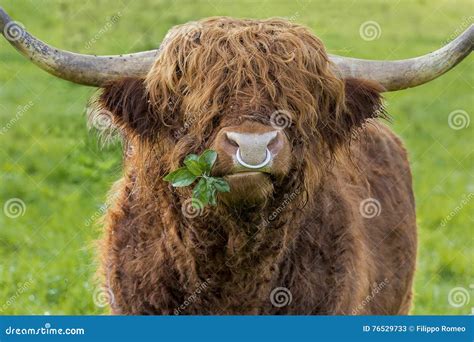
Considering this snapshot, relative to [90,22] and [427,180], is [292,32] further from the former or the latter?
[427,180]

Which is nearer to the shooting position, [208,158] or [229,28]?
[208,158]

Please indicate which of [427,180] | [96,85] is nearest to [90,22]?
[427,180]

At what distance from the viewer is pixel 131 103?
21.4 feet

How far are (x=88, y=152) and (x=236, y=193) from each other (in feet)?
20.9

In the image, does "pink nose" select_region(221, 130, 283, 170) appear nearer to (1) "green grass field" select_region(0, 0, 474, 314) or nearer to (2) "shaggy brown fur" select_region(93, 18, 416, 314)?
(2) "shaggy brown fur" select_region(93, 18, 416, 314)

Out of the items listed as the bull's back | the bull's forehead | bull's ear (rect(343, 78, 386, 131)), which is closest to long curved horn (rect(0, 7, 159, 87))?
the bull's forehead

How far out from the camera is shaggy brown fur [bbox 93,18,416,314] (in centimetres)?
619

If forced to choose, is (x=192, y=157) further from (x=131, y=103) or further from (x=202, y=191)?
(x=131, y=103)

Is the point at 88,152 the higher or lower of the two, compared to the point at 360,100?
lower

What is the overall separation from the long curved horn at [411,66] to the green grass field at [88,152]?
2532 mm

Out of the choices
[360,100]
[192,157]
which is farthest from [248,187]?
[360,100]

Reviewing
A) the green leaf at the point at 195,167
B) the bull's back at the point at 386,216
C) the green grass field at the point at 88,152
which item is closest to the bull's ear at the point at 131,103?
the green leaf at the point at 195,167

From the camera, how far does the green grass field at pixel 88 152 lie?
9.88 meters

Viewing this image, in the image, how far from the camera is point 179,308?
645 cm
